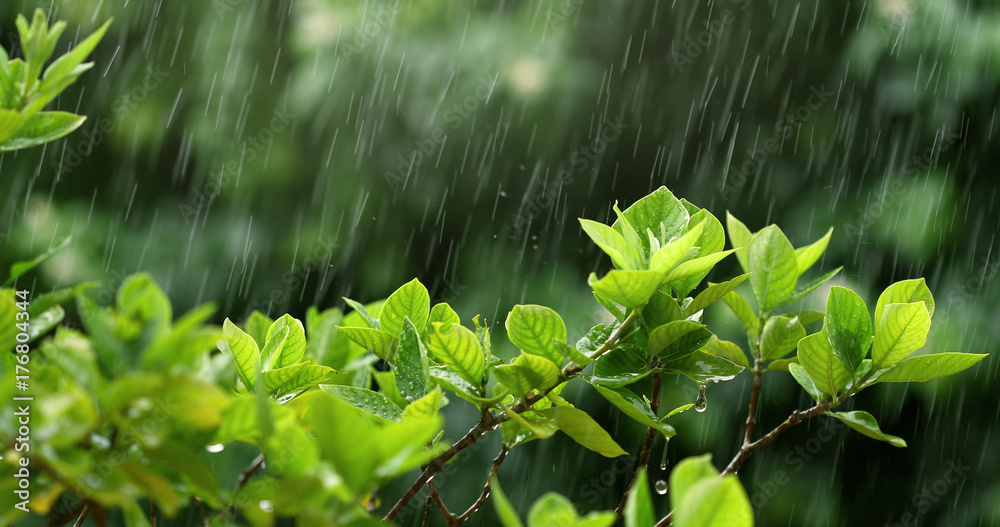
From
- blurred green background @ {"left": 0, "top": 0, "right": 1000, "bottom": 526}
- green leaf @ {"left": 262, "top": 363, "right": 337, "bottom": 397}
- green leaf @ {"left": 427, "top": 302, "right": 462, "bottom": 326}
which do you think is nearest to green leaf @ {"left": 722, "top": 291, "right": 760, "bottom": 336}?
green leaf @ {"left": 427, "top": 302, "right": 462, "bottom": 326}

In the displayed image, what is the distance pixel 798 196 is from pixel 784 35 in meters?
0.45

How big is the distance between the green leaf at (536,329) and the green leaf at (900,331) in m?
0.26

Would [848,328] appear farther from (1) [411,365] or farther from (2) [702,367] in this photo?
(1) [411,365]

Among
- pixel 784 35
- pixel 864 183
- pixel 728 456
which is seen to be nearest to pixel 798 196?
pixel 864 183

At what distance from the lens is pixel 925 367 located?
0.58 m

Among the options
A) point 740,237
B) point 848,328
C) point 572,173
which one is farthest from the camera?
point 572,173

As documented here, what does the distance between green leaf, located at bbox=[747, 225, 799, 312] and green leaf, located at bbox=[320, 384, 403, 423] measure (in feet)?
1.09

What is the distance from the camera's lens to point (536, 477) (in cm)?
191

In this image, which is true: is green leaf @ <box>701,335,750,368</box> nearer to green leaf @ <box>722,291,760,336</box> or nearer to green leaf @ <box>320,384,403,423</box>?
green leaf @ <box>722,291,760,336</box>

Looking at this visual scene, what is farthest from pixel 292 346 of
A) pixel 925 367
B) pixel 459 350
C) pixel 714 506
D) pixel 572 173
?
pixel 572 173

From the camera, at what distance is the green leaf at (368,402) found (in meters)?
0.51

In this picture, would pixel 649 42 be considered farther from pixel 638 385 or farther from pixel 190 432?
pixel 190 432

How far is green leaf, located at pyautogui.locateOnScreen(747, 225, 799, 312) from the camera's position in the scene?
0.63 m

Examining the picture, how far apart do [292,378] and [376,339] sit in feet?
0.25
